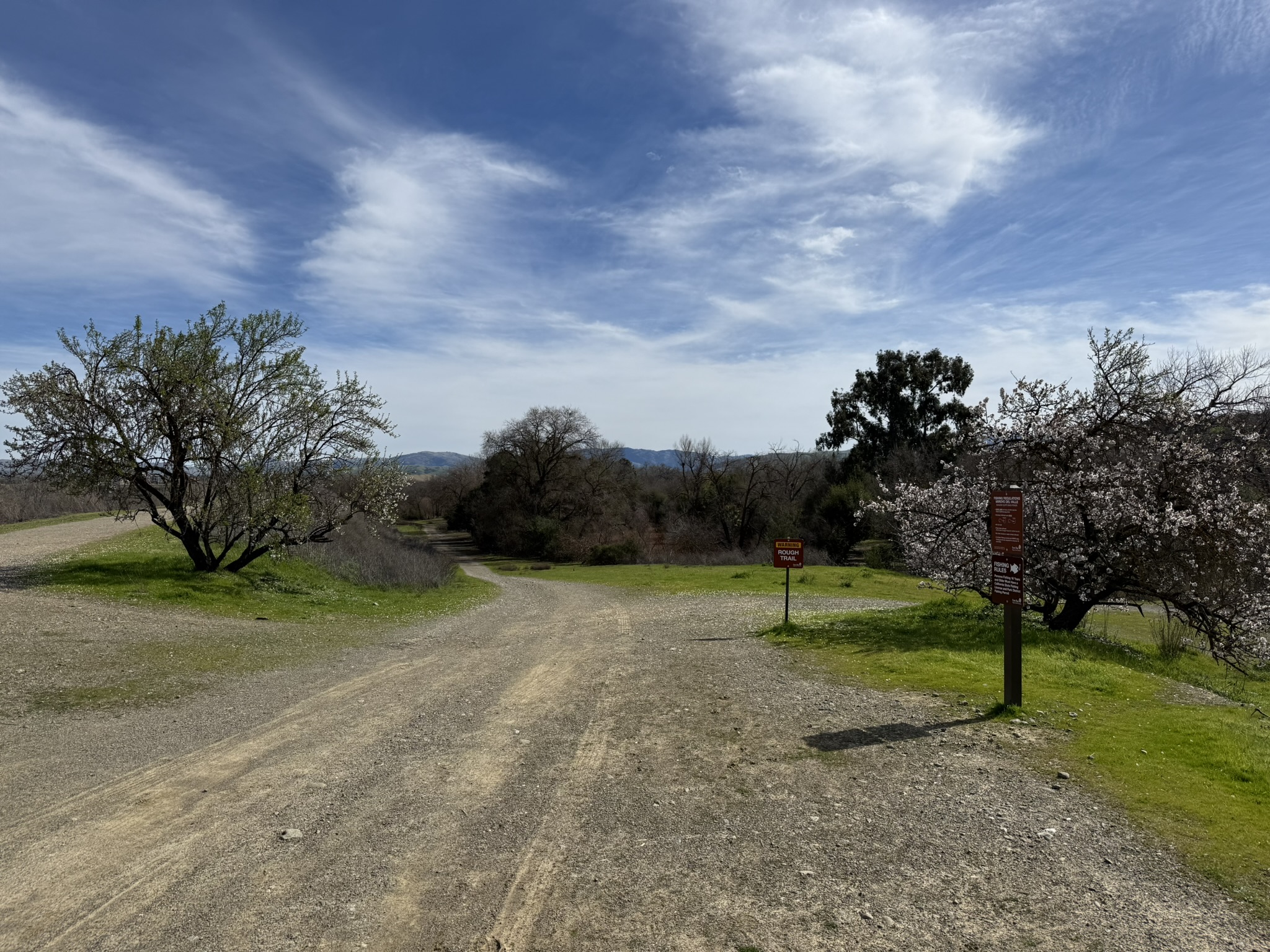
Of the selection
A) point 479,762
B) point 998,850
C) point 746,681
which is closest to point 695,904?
point 998,850

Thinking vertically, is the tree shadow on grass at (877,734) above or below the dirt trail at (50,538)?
below

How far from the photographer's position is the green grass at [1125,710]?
5.36 meters

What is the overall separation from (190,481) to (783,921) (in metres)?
17.8

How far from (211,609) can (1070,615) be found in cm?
1701

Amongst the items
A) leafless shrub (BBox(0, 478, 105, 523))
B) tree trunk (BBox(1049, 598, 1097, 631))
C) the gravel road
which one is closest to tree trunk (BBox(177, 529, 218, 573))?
the gravel road

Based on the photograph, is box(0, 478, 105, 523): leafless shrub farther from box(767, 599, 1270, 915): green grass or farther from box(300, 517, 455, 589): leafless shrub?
box(767, 599, 1270, 915): green grass

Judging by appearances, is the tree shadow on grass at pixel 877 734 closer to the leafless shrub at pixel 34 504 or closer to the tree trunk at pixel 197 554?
the tree trunk at pixel 197 554

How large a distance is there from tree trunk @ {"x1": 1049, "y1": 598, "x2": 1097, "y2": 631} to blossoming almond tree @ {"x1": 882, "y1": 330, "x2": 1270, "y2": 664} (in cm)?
3

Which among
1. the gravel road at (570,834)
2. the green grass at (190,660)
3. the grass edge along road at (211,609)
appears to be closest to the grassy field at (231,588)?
the grass edge along road at (211,609)

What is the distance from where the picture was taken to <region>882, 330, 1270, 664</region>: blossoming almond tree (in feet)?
42.1

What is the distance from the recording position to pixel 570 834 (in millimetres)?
5438

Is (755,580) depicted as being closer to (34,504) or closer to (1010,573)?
(1010,573)

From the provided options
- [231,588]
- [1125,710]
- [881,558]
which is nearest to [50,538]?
[231,588]

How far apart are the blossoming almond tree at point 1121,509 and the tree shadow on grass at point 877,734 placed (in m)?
7.12
